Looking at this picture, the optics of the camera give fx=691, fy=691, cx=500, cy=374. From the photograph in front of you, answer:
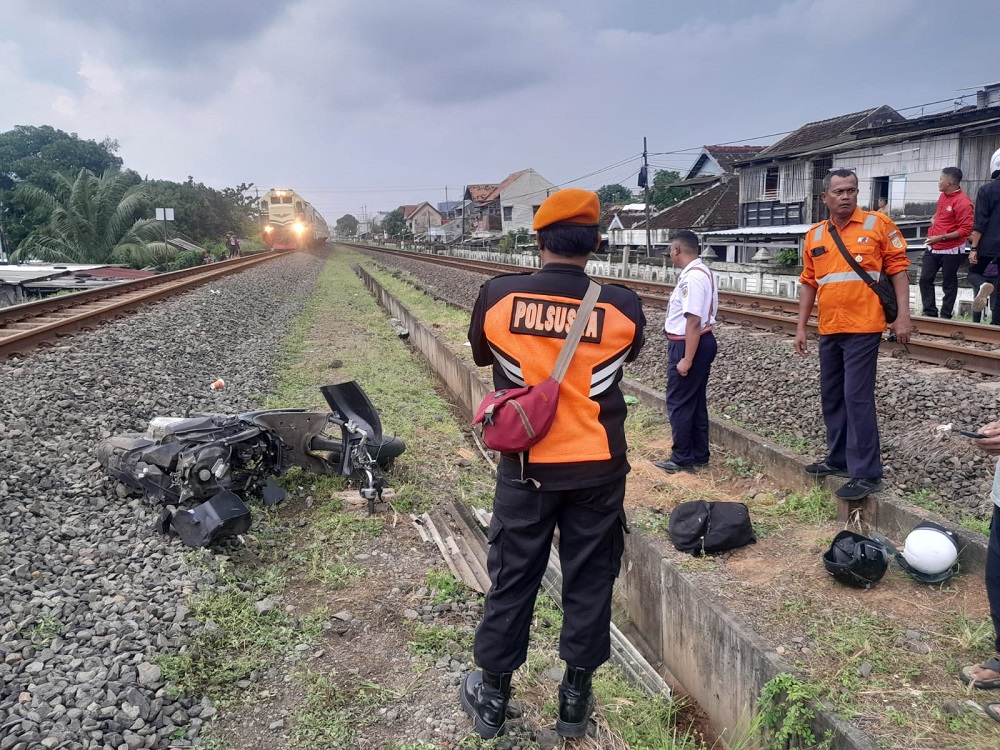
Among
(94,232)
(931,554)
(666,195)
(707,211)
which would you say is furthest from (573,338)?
(666,195)

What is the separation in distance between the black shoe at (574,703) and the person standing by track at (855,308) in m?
2.47

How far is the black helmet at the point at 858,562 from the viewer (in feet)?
12.1

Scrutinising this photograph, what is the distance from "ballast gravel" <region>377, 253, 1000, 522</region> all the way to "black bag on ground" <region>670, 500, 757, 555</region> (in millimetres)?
1065

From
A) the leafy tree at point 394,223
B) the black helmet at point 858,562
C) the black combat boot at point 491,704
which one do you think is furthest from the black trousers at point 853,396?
the leafy tree at point 394,223

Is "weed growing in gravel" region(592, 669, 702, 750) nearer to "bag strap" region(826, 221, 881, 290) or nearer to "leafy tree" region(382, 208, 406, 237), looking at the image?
"bag strap" region(826, 221, 881, 290)

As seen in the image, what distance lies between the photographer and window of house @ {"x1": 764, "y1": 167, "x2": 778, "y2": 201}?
31.4 m

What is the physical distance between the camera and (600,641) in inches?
110

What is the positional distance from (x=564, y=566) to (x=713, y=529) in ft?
6.02

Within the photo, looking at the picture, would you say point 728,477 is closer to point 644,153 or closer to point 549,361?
point 549,361

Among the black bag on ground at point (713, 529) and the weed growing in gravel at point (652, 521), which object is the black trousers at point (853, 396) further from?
the weed growing in gravel at point (652, 521)

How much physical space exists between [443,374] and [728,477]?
726cm

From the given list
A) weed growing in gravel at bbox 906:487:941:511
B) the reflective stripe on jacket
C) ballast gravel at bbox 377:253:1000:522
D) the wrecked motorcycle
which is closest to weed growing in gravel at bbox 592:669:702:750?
weed growing in gravel at bbox 906:487:941:511

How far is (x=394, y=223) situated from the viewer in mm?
112750

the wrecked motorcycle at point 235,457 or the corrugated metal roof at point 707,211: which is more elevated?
the corrugated metal roof at point 707,211
